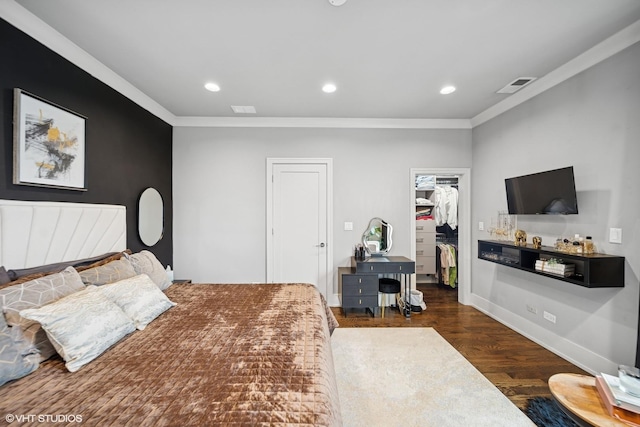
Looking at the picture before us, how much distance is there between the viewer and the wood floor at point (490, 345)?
6.91 feet

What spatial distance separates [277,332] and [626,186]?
113 inches

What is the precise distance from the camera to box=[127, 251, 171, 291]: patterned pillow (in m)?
2.26

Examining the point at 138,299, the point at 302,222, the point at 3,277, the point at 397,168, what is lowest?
the point at 138,299

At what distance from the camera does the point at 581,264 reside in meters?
2.21

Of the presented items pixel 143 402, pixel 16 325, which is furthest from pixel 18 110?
pixel 143 402

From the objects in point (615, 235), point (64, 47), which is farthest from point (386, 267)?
point (64, 47)

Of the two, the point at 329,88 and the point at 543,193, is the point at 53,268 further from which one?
the point at 543,193

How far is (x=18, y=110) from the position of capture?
1721mm

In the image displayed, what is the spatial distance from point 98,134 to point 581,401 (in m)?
3.99

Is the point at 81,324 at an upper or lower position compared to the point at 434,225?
lower

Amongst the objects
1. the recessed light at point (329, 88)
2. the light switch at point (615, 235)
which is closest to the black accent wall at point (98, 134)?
the recessed light at point (329, 88)

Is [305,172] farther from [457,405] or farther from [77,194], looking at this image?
[457,405]

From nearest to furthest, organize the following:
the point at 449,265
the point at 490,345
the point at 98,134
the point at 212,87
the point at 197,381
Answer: the point at 197,381 < the point at 98,134 < the point at 490,345 < the point at 212,87 < the point at 449,265

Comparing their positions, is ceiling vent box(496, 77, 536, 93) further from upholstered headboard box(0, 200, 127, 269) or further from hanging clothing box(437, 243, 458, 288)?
upholstered headboard box(0, 200, 127, 269)
